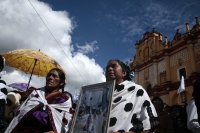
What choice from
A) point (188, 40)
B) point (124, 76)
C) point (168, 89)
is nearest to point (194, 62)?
point (188, 40)

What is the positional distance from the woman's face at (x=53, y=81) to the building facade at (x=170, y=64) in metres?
15.1

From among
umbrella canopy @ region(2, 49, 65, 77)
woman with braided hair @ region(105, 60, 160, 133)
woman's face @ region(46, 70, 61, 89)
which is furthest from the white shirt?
umbrella canopy @ region(2, 49, 65, 77)

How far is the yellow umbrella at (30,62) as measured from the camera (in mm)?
4414

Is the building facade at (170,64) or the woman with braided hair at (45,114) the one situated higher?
the building facade at (170,64)

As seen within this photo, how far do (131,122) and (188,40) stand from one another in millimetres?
17596

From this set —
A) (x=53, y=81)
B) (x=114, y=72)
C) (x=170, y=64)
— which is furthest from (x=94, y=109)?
(x=170, y=64)

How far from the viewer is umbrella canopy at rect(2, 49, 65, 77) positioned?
441 cm

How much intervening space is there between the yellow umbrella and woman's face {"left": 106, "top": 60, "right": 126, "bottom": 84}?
274 cm

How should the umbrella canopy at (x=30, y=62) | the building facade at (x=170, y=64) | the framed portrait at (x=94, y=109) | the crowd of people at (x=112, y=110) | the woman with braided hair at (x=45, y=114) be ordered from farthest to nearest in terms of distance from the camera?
the building facade at (x=170, y=64)
the umbrella canopy at (x=30, y=62)
the woman with braided hair at (x=45, y=114)
the crowd of people at (x=112, y=110)
the framed portrait at (x=94, y=109)

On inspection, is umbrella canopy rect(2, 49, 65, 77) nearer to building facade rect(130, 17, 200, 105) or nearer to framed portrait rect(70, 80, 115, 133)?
framed portrait rect(70, 80, 115, 133)

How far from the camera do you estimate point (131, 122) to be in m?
1.58

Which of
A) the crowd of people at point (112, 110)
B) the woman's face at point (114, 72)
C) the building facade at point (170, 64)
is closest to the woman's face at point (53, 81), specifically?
the crowd of people at point (112, 110)

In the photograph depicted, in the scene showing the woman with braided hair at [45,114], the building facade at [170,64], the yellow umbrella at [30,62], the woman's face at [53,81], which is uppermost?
the building facade at [170,64]

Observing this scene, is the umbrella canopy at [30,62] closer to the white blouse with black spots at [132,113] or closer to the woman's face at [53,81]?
the woman's face at [53,81]
